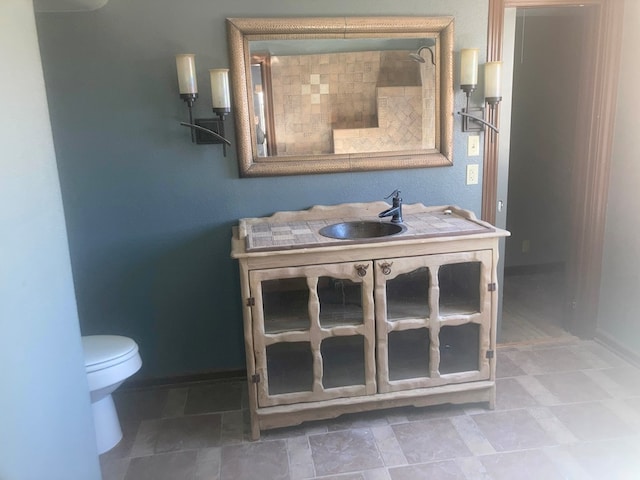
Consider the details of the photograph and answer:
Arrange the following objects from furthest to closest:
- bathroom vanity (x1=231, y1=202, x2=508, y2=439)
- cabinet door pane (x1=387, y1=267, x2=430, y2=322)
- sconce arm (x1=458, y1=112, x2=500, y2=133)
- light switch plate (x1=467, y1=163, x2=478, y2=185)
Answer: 1. light switch plate (x1=467, y1=163, x2=478, y2=185)
2. sconce arm (x1=458, y1=112, x2=500, y2=133)
3. cabinet door pane (x1=387, y1=267, x2=430, y2=322)
4. bathroom vanity (x1=231, y1=202, x2=508, y2=439)

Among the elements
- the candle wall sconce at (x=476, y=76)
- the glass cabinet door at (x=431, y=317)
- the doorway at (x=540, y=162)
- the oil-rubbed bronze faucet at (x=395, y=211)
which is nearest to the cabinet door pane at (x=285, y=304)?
the glass cabinet door at (x=431, y=317)

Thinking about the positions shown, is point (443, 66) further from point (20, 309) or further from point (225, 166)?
point (20, 309)

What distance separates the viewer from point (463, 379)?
90.4 inches

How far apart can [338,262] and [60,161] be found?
1389mm

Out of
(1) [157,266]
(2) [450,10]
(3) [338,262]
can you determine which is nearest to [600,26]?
(2) [450,10]

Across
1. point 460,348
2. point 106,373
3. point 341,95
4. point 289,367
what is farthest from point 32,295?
point 460,348

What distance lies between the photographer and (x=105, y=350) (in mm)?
2127

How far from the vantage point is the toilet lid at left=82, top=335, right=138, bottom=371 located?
80.2 inches

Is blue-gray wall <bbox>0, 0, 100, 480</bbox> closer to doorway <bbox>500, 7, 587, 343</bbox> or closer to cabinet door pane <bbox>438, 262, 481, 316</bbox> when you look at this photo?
cabinet door pane <bbox>438, 262, 481, 316</bbox>

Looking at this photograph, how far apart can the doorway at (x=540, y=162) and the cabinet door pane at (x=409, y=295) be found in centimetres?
121

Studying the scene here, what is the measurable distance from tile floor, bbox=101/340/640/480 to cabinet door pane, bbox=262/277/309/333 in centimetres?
49

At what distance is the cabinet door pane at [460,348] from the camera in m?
2.33

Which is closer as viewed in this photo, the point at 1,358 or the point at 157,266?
the point at 1,358

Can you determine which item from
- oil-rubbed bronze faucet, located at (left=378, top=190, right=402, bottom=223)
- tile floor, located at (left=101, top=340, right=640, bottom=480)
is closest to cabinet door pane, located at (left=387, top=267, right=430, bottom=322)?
oil-rubbed bronze faucet, located at (left=378, top=190, right=402, bottom=223)
